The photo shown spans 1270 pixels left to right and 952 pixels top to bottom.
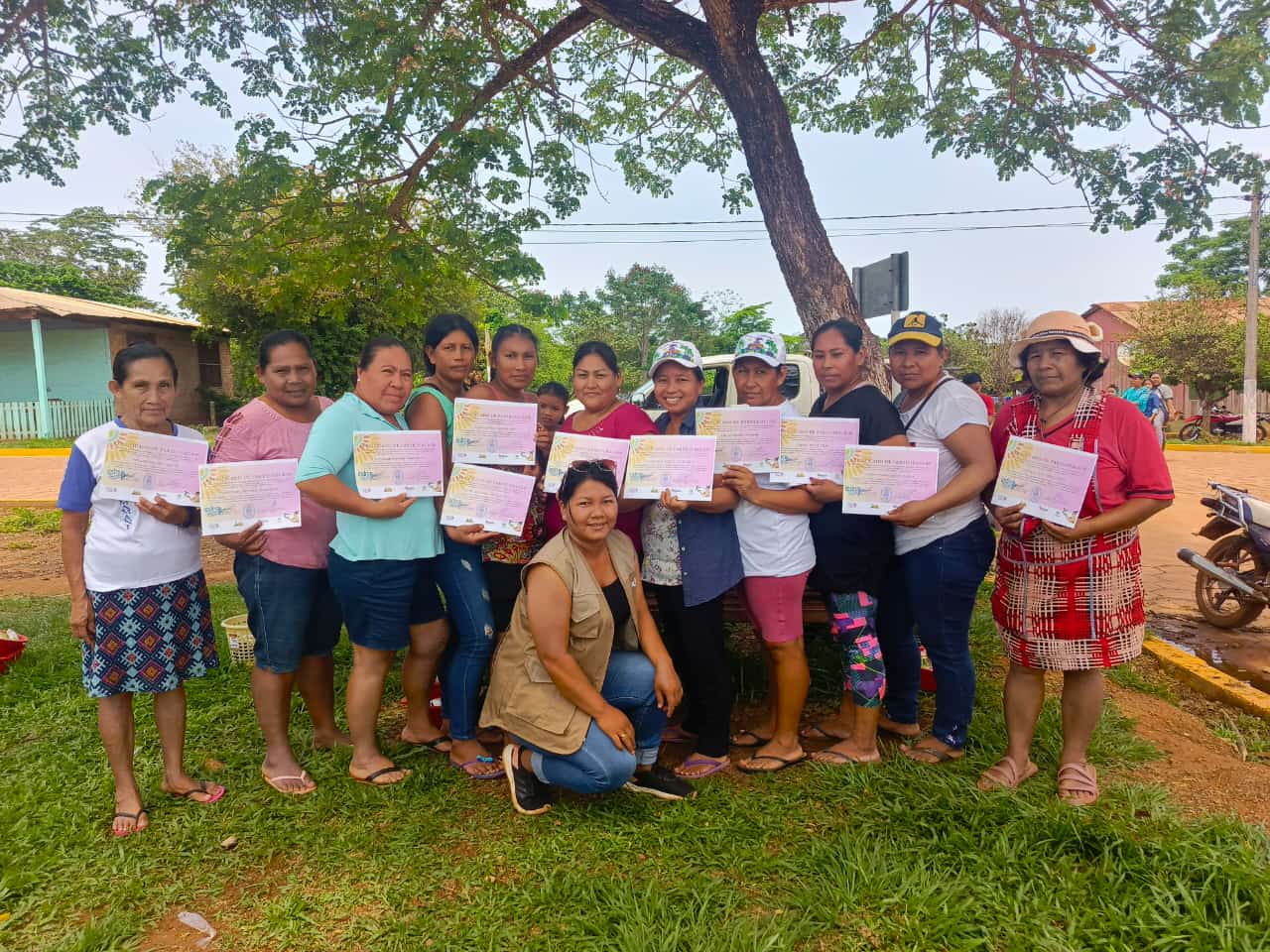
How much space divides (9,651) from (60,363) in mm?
20121

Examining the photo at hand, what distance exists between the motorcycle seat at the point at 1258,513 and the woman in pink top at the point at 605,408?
15.7 feet

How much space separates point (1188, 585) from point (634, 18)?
6646mm

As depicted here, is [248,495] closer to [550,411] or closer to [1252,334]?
[550,411]

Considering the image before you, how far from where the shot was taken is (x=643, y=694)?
2930 mm

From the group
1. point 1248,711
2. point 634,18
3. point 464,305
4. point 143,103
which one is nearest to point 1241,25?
point 634,18

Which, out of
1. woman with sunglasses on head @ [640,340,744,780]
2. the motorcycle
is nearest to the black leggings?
woman with sunglasses on head @ [640,340,744,780]

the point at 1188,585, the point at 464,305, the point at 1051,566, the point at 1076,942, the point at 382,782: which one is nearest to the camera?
the point at 1076,942

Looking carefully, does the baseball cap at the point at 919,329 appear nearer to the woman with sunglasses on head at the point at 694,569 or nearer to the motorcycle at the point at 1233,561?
the woman with sunglasses on head at the point at 694,569

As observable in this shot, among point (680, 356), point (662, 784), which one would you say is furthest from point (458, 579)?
point (680, 356)

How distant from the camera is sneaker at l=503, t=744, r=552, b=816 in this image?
9.44 feet

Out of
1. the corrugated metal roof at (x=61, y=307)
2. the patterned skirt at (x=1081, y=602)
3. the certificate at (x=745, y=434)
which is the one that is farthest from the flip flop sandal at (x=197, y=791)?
the corrugated metal roof at (x=61, y=307)

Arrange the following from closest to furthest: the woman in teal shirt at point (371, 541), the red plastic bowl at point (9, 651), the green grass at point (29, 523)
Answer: the woman in teal shirt at point (371, 541) → the red plastic bowl at point (9, 651) → the green grass at point (29, 523)

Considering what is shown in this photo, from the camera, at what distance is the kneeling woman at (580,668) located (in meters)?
2.72

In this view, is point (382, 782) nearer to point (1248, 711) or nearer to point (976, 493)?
point (976, 493)
